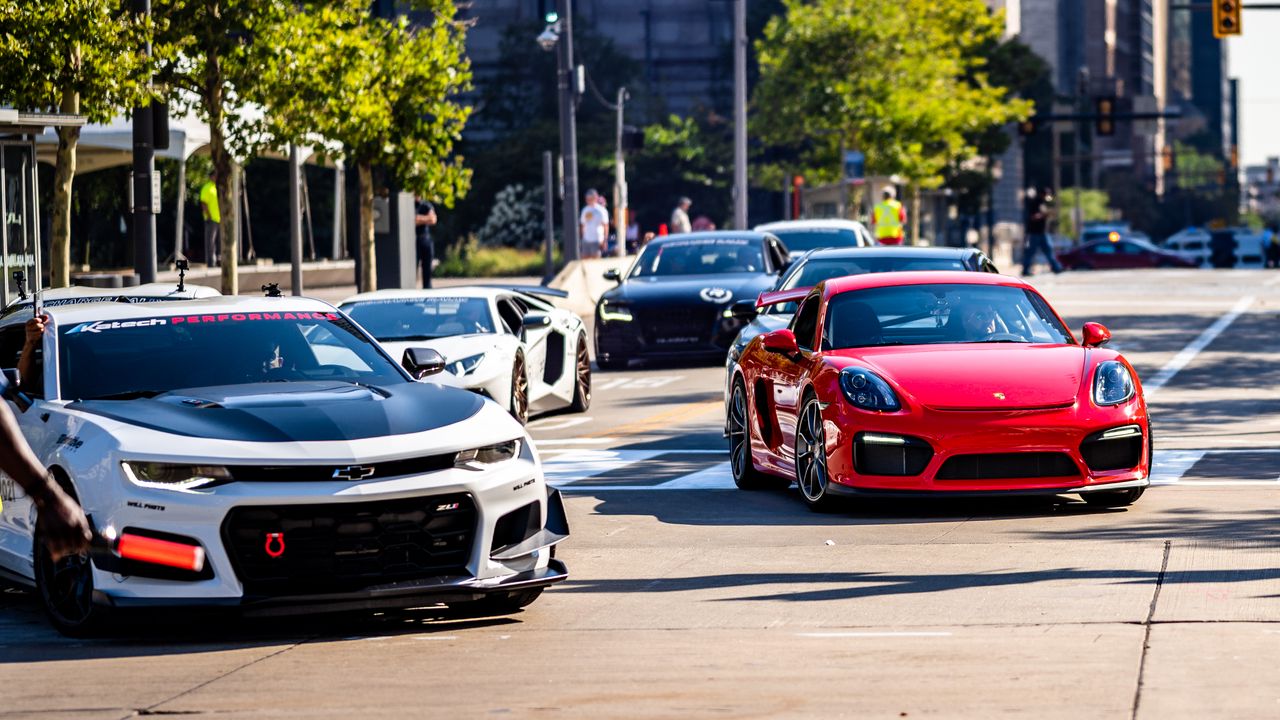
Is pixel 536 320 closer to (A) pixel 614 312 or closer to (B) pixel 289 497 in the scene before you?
(A) pixel 614 312

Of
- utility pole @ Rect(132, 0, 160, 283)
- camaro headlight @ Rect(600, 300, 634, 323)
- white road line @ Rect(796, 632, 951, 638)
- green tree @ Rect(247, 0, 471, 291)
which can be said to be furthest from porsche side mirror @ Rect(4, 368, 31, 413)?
camaro headlight @ Rect(600, 300, 634, 323)

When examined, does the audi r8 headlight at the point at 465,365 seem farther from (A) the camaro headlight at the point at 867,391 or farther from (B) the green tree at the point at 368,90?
(B) the green tree at the point at 368,90

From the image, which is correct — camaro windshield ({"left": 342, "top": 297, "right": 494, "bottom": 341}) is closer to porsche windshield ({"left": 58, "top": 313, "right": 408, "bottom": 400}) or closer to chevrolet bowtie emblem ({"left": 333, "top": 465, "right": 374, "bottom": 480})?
porsche windshield ({"left": 58, "top": 313, "right": 408, "bottom": 400})

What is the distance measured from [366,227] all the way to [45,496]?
1020 inches

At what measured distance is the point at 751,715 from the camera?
6574mm

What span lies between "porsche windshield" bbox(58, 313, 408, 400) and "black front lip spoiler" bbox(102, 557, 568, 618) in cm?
132

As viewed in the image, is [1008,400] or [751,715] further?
[1008,400]

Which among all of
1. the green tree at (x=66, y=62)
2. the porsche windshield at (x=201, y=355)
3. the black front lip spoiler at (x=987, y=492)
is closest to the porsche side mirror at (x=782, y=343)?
the black front lip spoiler at (x=987, y=492)

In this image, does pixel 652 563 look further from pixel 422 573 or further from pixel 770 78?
pixel 770 78

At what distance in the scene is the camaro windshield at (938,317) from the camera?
41.3ft

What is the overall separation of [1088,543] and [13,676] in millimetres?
5163

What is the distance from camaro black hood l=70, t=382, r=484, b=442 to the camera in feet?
26.7

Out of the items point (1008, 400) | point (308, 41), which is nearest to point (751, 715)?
point (1008, 400)

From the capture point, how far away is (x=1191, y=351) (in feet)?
85.1
